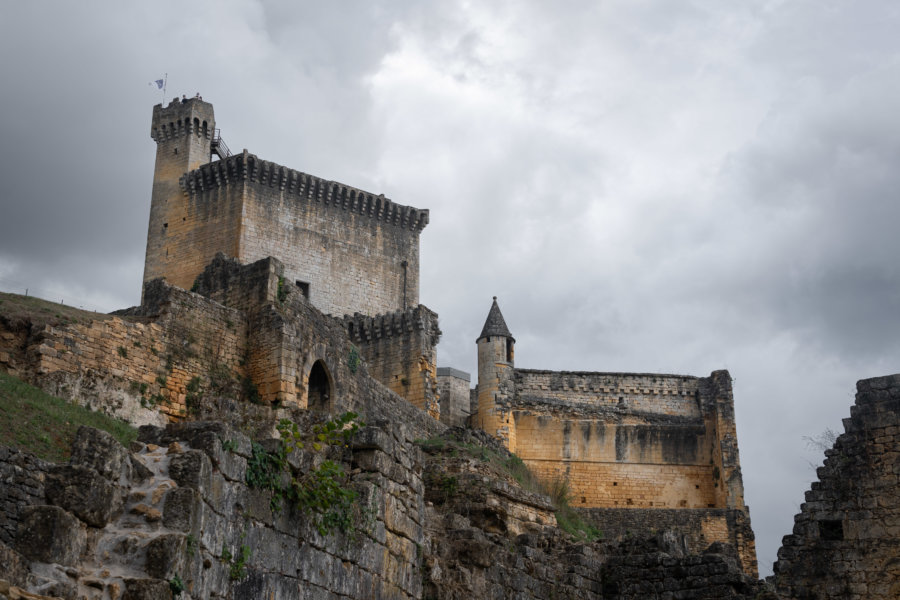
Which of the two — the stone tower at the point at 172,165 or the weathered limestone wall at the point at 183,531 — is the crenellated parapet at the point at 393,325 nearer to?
the stone tower at the point at 172,165

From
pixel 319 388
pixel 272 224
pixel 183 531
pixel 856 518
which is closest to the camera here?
pixel 183 531

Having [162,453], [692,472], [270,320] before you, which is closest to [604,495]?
[692,472]

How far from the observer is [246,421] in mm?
19500

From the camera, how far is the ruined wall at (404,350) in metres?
32.1

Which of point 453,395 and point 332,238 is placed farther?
point 453,395

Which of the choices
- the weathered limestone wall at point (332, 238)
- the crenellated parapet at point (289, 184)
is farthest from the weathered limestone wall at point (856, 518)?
the crenellated parapet at point (289, 184)

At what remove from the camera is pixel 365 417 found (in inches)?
969

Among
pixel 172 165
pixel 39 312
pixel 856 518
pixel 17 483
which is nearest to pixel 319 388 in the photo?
pixel 39 312

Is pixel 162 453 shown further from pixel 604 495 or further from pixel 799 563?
pixel 604 495

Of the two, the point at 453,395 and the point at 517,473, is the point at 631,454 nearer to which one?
the point at 453,395

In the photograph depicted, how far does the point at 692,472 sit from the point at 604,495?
317 centimetres

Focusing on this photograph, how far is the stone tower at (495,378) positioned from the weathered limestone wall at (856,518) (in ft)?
66.0

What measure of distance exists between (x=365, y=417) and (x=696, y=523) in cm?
1324

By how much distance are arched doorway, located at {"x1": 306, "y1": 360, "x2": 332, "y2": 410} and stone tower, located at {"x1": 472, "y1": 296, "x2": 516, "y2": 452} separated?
10700 millimetres
